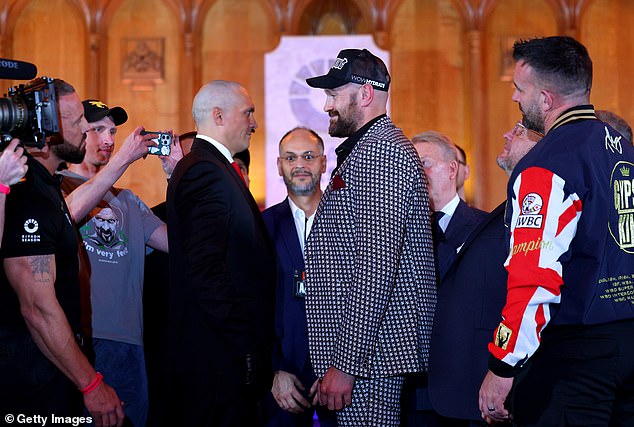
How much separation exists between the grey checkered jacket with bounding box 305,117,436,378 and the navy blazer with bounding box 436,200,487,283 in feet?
2.24

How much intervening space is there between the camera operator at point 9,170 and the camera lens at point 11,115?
13cm

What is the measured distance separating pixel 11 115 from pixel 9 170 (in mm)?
209

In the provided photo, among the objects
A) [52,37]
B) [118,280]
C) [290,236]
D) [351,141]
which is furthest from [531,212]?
[52,37]

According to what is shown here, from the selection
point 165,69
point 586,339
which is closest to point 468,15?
point 165,69

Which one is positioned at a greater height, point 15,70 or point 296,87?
point 296,87

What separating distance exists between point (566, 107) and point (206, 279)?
1.29 m

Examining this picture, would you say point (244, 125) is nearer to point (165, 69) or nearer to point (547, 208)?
point (547, 208)

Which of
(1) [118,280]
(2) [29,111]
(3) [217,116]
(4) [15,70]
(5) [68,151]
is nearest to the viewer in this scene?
(4) [15,70]

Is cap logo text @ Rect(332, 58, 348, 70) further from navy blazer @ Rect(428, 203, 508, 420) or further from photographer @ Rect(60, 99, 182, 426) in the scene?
photographer @ Rect(60, 99, 182, 426)

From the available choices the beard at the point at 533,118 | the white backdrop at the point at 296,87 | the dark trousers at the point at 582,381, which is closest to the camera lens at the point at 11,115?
the beard at the point at 533,118

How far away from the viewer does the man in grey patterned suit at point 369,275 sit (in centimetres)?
267

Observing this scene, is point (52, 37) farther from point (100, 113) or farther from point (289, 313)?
point (289, 313)

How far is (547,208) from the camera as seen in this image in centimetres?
221

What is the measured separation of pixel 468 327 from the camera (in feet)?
9.01
